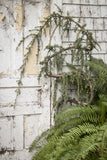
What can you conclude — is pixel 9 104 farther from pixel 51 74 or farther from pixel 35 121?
pixel 51 74

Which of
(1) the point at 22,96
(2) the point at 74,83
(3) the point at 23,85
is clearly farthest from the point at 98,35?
(1) the point at 22,96

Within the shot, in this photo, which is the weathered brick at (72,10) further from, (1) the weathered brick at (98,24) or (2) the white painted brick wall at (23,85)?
(1) the weathered brick at (98,24)

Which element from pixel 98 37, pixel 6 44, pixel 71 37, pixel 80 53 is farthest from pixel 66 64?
pixel 6 44

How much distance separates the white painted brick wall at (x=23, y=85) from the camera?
231 cm

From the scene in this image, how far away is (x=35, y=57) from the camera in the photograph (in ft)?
7.90

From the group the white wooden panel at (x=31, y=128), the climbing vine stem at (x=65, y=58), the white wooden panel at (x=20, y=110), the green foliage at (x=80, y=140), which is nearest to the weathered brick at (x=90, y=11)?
the climbing vine stem at (x=65, y=58)

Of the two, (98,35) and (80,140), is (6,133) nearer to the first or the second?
(80,140)

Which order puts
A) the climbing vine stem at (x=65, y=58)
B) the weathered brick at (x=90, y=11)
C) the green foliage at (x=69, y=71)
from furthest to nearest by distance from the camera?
the weathered brick at (x=90, y=11) < the climbing vine stem at (x=65, y=58) < the green foliage at (x=69, y=71)

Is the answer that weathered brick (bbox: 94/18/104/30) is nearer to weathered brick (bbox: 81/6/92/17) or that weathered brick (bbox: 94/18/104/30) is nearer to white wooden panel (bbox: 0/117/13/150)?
weathered brick (bbox: 81/6/92/17)

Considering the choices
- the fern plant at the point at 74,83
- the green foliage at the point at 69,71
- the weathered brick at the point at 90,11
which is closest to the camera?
the fern plant at the point at 74,83

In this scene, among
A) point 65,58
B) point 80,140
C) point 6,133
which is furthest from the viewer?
point 65,58

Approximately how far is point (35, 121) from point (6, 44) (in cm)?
113

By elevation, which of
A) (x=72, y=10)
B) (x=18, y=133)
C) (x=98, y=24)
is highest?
(x=72, y=10)

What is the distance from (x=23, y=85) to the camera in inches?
92.8
